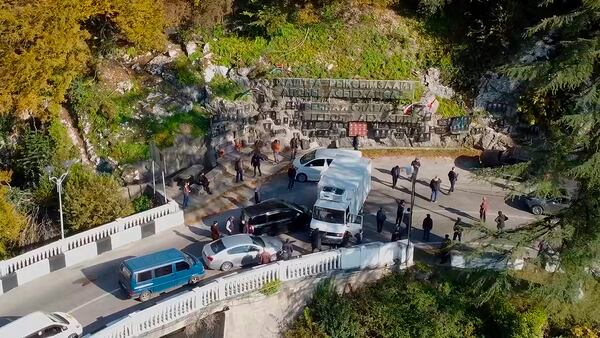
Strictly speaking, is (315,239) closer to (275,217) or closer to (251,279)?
(275,217)

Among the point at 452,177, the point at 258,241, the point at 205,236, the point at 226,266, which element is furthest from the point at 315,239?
the point at 452,177

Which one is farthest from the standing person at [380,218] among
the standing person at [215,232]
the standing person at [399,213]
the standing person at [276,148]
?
the standing person at [276,148]

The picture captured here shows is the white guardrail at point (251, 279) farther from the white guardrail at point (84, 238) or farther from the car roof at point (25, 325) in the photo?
the white guardrail at point (84, 238)

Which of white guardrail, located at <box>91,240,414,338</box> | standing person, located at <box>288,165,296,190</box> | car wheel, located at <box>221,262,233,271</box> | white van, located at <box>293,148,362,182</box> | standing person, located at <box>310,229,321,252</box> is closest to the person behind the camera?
white guardrail, located at <box>91,240,414,338</box>

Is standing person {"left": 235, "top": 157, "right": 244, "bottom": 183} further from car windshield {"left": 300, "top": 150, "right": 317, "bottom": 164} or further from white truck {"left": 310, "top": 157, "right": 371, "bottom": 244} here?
white truck {"left": 310, "top": 157, "right": 371, "bottom": 244}

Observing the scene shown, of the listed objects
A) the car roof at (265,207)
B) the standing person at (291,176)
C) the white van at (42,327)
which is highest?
the standing person at (291,176)

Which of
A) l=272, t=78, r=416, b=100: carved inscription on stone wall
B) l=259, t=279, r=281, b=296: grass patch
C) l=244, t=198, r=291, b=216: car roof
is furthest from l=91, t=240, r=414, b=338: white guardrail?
l=272, t=78, r=416, b=100: carved inscription on stone wall
